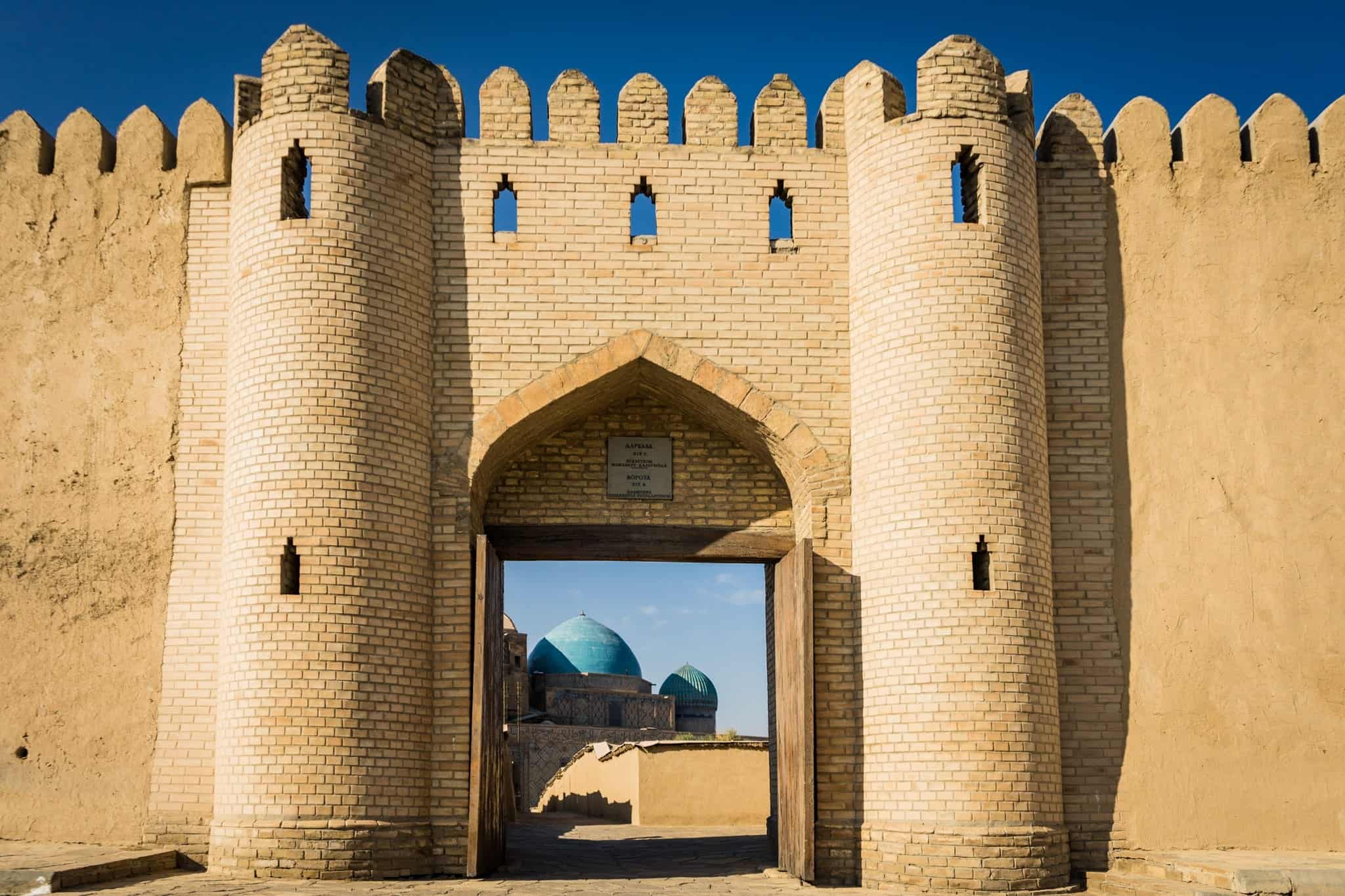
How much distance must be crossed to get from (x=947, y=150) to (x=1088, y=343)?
204 cm

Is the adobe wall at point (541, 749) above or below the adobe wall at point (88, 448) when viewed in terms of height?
below

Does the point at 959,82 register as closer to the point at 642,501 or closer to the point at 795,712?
the point at 642,501

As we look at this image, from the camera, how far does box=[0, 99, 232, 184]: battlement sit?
12516mm

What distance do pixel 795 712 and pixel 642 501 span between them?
7.50 feet

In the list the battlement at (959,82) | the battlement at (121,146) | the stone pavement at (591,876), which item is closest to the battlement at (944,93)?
the battlement at (959,82)

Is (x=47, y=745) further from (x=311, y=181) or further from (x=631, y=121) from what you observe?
(x=631, y=121)

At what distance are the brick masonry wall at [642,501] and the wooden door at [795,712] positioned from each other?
671 millimetres

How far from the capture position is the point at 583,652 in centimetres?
3900

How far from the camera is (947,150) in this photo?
38.2 feet

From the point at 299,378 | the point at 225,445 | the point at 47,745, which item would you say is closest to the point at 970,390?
the point at 299,378

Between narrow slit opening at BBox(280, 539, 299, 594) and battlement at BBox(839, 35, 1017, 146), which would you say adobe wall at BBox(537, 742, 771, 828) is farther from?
battlement at BBox(839, 35, 1017, 146)

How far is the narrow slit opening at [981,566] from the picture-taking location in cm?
1099

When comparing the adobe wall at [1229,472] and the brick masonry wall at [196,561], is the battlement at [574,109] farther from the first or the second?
the adobe wall at [1229,472]

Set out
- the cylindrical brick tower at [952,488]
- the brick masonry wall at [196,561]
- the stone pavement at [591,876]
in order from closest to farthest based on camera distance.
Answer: the stone pavement at [591,876] < the cylindrical brick tower at [952,488] < the brick masonry wall at [196,561]
